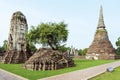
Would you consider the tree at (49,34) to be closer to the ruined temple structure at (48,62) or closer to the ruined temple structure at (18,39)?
the ruined temple structure at (18,39)

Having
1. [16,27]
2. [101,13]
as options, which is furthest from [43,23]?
[101,13]

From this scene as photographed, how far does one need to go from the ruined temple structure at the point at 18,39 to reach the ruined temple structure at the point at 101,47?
67.3ft

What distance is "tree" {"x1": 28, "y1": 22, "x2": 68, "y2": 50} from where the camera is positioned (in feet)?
114

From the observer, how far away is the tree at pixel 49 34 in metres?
34.7

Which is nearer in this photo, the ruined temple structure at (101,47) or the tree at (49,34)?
the tree at (49,34)

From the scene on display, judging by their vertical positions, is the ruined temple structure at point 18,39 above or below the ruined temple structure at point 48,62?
above

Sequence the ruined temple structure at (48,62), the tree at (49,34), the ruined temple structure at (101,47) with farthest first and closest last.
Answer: the ruined temple structure at (101,47) < the tree at (49,34) < the ruined temple structure at (48,62)

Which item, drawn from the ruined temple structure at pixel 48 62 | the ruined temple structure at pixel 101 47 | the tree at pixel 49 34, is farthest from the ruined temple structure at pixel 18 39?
the ruined temple structure at pixel 101 47

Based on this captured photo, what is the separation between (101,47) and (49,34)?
1998 centimetres

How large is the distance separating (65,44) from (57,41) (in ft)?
8.71

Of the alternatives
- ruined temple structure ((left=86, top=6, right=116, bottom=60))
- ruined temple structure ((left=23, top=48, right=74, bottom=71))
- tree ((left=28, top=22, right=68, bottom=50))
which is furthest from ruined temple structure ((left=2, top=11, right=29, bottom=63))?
ruined temple structure ((left=86, top=6, right=116, bottom=60))

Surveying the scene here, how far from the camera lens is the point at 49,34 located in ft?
114

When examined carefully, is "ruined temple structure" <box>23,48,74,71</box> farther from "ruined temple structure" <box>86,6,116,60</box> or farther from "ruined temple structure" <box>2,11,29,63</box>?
"ruined temple structure" <box>86,6,116,60</box>

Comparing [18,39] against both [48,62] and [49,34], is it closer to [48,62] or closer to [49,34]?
[49,34]
